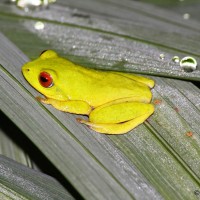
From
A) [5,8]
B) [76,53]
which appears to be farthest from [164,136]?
[5,8]

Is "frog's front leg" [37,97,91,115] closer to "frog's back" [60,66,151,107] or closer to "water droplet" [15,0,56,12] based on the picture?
"frog's back" [60,66,151,107]

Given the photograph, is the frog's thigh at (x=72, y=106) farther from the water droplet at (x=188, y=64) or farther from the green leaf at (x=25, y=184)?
the water droplet at (x=188, y=64)

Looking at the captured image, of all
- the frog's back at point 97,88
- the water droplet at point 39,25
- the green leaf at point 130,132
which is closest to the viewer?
the green leaf at point 130,132

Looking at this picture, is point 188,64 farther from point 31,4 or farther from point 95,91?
point 31,4

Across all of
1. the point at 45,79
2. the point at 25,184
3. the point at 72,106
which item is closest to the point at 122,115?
the point at 72,106

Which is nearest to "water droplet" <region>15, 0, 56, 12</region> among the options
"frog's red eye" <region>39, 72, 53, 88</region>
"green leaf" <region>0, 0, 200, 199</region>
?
"green leaf" <region>0, 0, 200, 199</region>

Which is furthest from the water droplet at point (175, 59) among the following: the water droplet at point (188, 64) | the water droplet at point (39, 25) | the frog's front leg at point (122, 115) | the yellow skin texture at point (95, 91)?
the water droplet at point (39, 25)

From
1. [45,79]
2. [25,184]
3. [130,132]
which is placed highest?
[45,79]
